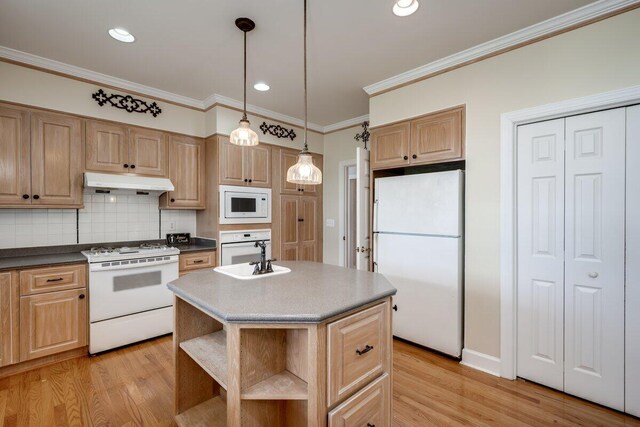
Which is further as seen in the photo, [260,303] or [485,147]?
[485,147]

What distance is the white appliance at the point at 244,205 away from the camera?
3551 mm

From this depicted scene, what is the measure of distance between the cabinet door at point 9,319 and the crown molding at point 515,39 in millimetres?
3652

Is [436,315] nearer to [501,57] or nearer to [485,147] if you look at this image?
[485,147]

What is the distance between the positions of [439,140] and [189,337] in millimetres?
2490

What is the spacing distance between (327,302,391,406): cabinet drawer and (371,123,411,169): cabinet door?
5.91ft

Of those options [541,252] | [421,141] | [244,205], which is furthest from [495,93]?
[244,205]

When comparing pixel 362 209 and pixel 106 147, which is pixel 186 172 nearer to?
pixel 106 147

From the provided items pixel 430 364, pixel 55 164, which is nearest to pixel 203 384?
pixel 430 364

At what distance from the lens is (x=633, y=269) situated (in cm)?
190

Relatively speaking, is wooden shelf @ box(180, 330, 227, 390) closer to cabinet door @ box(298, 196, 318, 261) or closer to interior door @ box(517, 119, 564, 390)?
interior door @ box(517, 119, 564, 390)

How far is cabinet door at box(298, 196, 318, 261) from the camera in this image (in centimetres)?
445

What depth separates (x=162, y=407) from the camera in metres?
2.02

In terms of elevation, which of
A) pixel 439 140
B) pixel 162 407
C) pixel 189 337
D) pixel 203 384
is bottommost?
pixel 162 407

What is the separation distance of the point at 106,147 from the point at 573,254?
4.17 m
